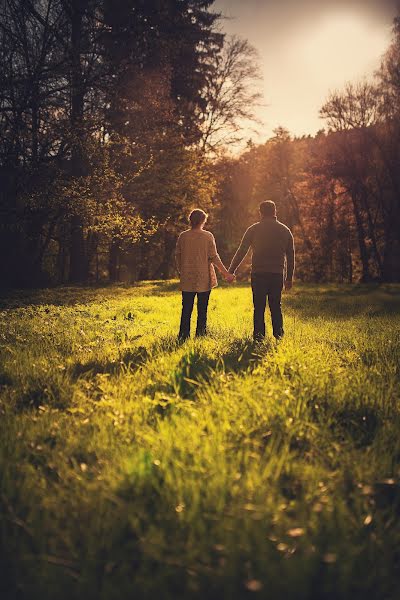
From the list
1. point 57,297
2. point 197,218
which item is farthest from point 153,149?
point 197,218

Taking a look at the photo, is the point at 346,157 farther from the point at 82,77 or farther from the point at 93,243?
the point at 82,77

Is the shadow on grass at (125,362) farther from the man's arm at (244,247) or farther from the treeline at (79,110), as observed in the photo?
the treeline at (79,110)

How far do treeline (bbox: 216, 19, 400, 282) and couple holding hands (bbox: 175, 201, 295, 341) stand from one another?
73.3ft

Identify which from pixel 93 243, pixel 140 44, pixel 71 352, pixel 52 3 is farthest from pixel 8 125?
pixel 93 243

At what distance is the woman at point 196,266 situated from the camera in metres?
7.44

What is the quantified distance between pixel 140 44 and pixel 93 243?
15.7m

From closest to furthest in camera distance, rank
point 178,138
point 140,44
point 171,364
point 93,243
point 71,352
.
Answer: point 171,364 < point 71,352 < point 140,44 < point 178,138 < point 93,243

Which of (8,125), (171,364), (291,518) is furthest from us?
(8,125)

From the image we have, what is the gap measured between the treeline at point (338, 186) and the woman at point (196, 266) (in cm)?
2248

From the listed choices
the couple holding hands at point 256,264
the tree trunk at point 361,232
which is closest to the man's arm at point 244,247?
the couple holding hands at point 256,264

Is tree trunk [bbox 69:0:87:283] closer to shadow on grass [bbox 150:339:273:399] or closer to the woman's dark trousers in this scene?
the woman's dark trousers

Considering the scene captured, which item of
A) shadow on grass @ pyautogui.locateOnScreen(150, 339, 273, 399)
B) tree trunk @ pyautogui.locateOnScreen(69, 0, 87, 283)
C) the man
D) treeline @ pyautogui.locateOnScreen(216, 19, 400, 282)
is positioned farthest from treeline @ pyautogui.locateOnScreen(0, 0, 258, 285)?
treeline @ pyautogui.locateOnScreen(216, 19, 400, 282)

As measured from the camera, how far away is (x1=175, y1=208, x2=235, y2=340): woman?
7.44 metres

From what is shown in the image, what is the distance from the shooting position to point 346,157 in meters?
28.5
